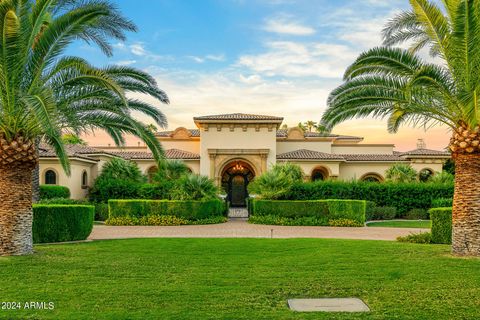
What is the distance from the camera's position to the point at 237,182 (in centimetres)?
3512

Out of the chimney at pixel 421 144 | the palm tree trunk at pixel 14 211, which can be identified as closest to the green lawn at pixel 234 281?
the palm tree trunk at pixel 14 211

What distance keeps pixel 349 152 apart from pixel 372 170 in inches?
148

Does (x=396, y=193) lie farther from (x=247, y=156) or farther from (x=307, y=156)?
(x=247, y=156)

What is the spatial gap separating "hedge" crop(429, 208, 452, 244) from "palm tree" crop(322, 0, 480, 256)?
3106 millimetres

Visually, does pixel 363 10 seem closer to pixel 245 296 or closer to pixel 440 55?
pixel 440 55

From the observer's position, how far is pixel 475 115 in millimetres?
10055

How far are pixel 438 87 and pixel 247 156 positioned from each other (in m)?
21.8

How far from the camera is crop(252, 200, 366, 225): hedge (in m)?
21.4

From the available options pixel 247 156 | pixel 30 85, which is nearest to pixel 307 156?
pixel 247 156

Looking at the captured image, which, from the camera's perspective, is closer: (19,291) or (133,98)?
(19,291)

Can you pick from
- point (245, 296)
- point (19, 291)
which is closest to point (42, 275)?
point (19, 291)

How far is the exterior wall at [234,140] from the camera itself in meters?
32.0

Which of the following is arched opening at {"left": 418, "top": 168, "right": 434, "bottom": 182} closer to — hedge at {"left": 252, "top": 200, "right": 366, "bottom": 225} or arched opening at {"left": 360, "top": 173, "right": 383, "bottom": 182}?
arched opening at {"left": 360, "top": 173, "right": 383, "bottom": 182}

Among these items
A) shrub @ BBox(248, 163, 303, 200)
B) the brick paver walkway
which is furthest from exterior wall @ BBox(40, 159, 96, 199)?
shrub @ BBox(248, 163, 303, 200)
